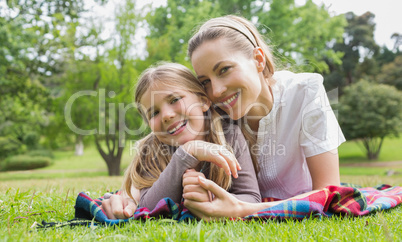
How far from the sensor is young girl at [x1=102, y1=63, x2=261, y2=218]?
214 centimetres

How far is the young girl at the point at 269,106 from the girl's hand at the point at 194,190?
2.50 ft

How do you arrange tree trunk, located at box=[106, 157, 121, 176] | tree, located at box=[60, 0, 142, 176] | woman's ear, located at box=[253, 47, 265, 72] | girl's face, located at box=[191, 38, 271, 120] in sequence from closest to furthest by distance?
girl's face, located at box=[191, 38, 271, 120] → woman's ear, located at box=[253, 47, 265, 72] → tree, located at box=[60, 0, 142, 176] → tree trunk, located at box=[106, 157, 121, 176]

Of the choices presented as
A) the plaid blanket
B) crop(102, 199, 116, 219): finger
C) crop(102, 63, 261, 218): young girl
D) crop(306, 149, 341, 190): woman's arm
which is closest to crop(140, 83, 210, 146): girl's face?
crop(102, 63, 261, 218): young girl

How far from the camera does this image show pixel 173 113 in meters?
2.42

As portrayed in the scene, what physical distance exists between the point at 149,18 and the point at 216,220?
1406cm

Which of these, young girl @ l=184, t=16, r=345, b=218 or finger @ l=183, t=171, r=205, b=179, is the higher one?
young girl @ l=184, t=16, r=345, b=218

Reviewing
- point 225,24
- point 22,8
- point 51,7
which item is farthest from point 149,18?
point 225,24

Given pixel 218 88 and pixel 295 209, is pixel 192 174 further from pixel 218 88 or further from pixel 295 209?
pixel 218 88

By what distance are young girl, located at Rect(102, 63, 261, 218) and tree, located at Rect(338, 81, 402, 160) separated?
20.2 m

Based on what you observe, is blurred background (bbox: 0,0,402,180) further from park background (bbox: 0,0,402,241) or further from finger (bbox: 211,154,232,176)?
finger (bbox: 211,154,232,176)

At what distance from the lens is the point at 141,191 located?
2.47 m

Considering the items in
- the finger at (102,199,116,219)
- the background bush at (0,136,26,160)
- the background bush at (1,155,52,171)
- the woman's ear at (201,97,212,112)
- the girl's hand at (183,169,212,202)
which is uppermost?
the woman's ear at (201,97,212,112)

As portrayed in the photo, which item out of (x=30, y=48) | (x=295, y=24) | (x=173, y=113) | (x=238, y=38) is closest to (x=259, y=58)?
(x=238, y=38)

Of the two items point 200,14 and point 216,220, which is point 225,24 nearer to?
point 216,220
